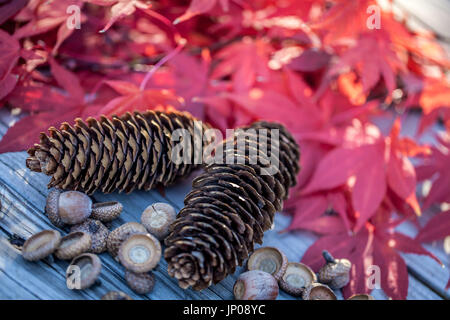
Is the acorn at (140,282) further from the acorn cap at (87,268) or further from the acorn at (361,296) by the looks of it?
the acorn at (361,296)

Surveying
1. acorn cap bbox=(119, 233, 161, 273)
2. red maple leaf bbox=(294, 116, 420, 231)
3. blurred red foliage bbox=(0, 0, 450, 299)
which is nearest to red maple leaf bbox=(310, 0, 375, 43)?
blurred red foliage bbox=(0, 0, 450, 299)

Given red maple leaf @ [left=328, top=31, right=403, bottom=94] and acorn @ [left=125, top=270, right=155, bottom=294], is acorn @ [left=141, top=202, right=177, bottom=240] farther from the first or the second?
red maple leaf @ [left=328, top=31, right=403, bottom=94]

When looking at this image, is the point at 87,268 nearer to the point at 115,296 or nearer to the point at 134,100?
the point at 115,296

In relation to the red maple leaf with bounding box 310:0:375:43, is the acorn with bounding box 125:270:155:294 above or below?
below

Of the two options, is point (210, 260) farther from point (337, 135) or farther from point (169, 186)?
point (337, 135)

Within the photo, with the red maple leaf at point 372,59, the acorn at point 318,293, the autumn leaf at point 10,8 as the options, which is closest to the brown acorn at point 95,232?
the acorn at point 318,293

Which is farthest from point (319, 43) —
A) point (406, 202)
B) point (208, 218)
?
point (208, 218)
